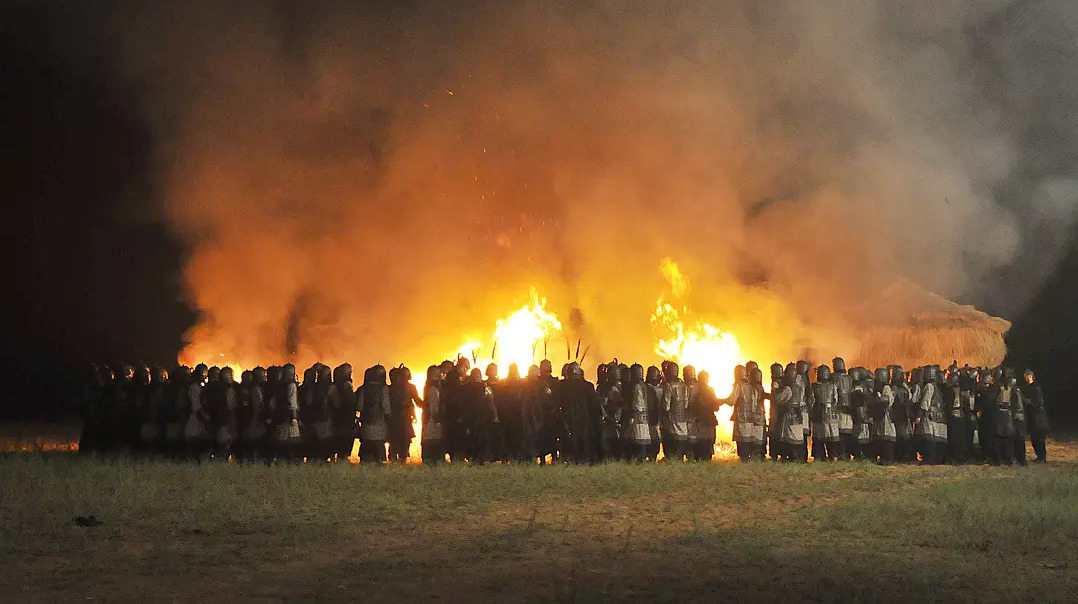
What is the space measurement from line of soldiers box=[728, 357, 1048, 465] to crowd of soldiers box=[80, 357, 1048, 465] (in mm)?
22

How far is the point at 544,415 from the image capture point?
14977mm

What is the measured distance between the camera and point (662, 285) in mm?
24688

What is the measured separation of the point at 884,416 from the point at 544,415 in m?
5.10

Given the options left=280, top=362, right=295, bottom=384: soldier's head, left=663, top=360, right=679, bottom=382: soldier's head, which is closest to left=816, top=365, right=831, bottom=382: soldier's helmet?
left=663, top=360, right=679, bottom=382: soldier's head

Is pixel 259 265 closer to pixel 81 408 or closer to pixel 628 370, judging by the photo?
pixel 81 408

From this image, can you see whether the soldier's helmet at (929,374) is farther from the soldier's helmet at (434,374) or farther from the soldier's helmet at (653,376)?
the soldier's helmet at (434,374)

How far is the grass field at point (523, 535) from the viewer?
6.91 meters

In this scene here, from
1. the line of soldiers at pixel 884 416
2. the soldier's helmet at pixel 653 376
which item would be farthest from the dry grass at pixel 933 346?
the soldier's helmet at pixel 653 376

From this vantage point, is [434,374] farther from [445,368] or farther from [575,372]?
[575,372]

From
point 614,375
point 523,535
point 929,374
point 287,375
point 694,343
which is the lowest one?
point 523,535

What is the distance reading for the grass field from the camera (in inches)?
272

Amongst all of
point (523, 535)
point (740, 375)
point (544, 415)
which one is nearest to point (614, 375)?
point (544, 415)

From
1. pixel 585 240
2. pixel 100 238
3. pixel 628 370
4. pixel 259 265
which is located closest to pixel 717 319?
pixel 585 240

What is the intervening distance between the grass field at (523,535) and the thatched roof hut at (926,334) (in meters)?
8.81
